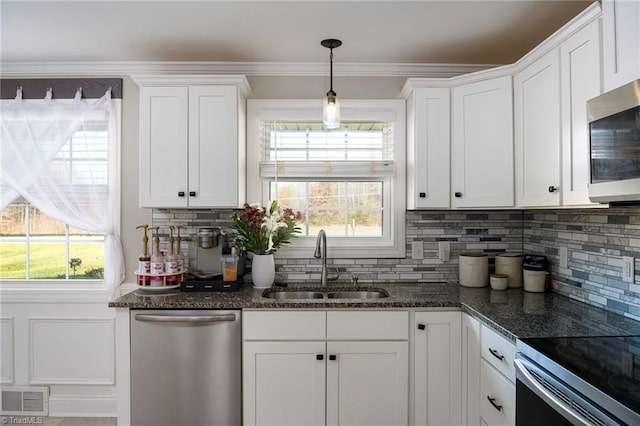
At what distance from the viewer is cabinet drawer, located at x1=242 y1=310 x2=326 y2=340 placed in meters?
2.12

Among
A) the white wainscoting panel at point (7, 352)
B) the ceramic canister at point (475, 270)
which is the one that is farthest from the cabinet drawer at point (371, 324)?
the white wainscoting panel at point (7, 352)

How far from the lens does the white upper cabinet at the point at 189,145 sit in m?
2.42

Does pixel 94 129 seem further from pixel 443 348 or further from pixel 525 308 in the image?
pixel 525 308

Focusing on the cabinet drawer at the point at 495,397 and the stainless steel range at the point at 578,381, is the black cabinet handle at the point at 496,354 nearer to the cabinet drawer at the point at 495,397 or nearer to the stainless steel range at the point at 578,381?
the cabinet drawer at the point at 495,397

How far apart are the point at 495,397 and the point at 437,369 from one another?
40 centimetres

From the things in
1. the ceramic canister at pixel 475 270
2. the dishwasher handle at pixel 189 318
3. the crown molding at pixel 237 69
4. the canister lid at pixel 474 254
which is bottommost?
the dishwasher handle at pixel 189 318

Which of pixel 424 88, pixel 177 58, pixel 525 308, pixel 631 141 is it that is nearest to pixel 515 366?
pixel 525 308

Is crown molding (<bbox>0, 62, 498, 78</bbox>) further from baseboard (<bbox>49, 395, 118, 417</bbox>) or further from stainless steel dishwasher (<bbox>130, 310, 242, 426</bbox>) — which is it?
baseboard (<bbox>49, 395, 118, 417</bbox>)

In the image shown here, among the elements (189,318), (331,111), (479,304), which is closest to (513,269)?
(479,304)

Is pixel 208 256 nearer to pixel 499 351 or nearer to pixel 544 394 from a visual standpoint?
pixel 499 351

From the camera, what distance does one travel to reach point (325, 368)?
2.12 metres

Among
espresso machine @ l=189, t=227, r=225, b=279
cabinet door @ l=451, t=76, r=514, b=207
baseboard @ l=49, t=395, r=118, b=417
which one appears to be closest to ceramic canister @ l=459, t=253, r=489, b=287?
cabinet door @ l=451, t=76, r=514, b=207

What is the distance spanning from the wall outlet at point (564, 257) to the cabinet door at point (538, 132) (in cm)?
39

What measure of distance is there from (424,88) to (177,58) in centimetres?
164
